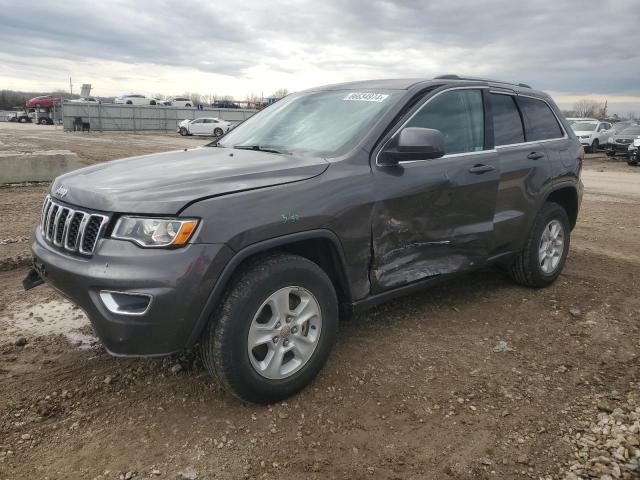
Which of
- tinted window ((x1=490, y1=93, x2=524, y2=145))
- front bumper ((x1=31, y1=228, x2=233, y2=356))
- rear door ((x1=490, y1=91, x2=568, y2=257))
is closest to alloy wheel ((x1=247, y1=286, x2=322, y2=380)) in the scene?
front bumper ((x1=31, y1=228, x2=233, y2=356))

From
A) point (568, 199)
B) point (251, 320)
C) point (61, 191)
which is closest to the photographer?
point (251, 320)

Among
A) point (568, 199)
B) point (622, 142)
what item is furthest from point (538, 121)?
point (622, 142)

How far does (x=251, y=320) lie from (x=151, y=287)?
541mm

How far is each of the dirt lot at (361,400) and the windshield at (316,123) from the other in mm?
1421

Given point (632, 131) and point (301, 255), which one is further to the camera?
point (632, 131)

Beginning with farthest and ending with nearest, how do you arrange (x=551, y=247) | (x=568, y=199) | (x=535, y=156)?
(x=568, y=199) < (x=551, y=247) < (x=535, y=156)

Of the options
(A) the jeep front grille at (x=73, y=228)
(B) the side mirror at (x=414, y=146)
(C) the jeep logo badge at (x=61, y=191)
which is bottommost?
(A) the jeep front grille at (x=73, y=228)

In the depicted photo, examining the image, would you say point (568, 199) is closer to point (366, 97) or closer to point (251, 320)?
point (366, 97)

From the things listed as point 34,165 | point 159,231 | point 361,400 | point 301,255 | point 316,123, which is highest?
point 316,123

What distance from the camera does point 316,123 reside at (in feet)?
12.3

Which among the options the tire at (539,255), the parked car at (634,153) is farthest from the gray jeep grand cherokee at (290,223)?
the parked car at (634,153)

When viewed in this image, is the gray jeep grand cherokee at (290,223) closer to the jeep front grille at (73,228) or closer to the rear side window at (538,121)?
the jeep front grille at (73,228)

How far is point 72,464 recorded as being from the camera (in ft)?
8.25

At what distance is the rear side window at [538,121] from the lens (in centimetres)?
474
